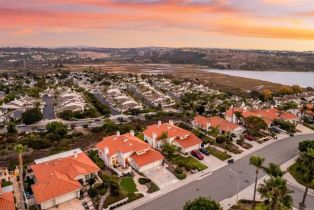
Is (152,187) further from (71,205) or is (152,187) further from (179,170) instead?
(71,205)

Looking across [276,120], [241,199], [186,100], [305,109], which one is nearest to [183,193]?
[241,199]

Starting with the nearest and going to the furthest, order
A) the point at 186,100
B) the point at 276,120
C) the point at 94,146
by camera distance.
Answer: the point at 94,146
the point at 276,120
the point at 186,100

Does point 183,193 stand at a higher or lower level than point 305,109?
lower

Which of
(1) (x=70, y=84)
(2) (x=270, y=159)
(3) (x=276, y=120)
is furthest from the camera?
(1) (x=70, y=84)

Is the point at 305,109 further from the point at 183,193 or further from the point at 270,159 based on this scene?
the point at 183,193

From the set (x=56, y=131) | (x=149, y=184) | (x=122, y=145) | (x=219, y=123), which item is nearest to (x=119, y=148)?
(x=122, y=145)

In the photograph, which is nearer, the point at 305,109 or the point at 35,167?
the point at 35,167
